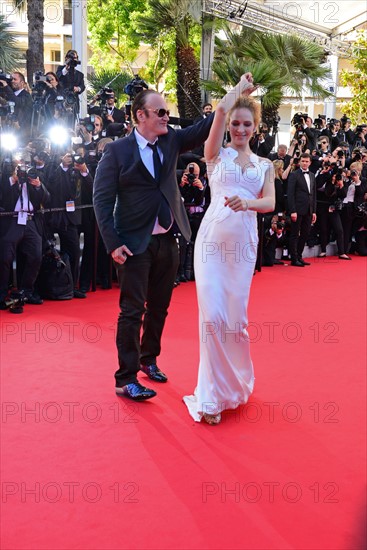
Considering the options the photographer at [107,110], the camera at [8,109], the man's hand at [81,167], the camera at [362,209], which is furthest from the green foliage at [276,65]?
the man's hand at [81,167]

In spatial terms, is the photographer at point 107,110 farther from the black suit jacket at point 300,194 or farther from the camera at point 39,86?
the black suit jacket at point 300,194

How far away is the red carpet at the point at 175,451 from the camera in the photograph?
2.77 m

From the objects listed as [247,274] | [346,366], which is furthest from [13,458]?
[346,366]

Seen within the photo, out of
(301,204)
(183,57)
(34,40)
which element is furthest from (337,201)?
(34,40)

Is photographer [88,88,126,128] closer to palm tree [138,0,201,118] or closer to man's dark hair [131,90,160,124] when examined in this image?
man's dark hair [131,90,160,124]

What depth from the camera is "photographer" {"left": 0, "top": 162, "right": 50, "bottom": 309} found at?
20.7 feet

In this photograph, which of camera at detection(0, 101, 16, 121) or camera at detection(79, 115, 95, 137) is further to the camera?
camera at detection(79, 115, 95, 137)

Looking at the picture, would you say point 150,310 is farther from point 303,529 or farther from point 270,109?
point 270,109

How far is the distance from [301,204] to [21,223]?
4.39 m

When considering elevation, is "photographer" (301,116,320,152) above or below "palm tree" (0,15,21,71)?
below

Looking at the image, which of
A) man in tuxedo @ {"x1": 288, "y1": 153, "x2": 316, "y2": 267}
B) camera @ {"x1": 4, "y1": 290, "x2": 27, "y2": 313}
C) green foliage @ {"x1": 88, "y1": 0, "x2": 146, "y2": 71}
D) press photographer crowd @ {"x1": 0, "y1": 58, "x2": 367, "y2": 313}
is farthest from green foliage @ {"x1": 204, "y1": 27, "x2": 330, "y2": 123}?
green foliage @ {"x1": 88, "y1": 0, "x2": 146, "y2": 71}

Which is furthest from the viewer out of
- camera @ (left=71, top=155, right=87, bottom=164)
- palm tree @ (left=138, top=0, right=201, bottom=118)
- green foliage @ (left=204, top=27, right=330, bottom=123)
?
palm tree @ (left=138, top=0, right=201, bottom=118)

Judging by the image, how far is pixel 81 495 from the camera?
3008 mm

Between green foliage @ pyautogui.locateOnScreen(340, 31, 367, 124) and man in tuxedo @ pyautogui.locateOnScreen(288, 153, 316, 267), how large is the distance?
32.9 feet
